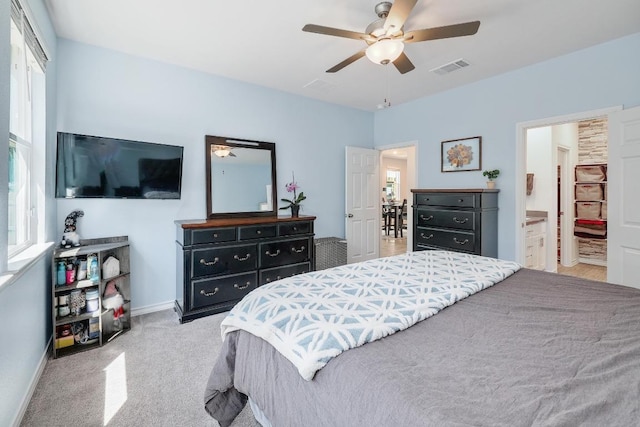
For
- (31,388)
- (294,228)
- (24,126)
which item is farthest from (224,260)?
(24,126)

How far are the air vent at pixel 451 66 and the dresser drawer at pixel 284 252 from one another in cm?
256

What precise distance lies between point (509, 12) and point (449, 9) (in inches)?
20.1

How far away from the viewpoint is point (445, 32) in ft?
6.67

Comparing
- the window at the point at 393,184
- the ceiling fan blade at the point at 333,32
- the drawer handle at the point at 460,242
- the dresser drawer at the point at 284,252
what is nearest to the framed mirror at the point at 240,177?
the dresser drawer at the point at 284,252

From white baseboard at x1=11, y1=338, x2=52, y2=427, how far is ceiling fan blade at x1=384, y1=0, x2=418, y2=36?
3.17m

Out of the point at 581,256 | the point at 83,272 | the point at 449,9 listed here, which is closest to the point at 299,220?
the point at 83,272

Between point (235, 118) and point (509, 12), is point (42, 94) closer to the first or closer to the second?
point (235, 118)

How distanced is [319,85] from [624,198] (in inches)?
136

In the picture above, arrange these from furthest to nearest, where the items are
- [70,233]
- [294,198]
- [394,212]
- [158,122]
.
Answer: [394,212]
[294,198]
[158,122]
[70,233]

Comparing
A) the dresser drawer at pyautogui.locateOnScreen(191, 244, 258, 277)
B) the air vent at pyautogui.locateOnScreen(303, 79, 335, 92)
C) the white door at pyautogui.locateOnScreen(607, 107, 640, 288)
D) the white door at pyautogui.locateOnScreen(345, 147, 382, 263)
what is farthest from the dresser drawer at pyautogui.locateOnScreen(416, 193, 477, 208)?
the dresser drawer at pyautogui.locateOnScreen(191, 244, 258, 277)

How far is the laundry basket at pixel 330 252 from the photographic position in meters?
4.21

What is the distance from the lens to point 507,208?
12.0 feet

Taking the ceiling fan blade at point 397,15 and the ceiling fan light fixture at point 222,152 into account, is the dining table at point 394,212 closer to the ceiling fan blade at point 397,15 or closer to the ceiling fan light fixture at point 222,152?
the ceiling fan light fixture at point 222,152

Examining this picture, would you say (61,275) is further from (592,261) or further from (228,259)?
(592,261)
